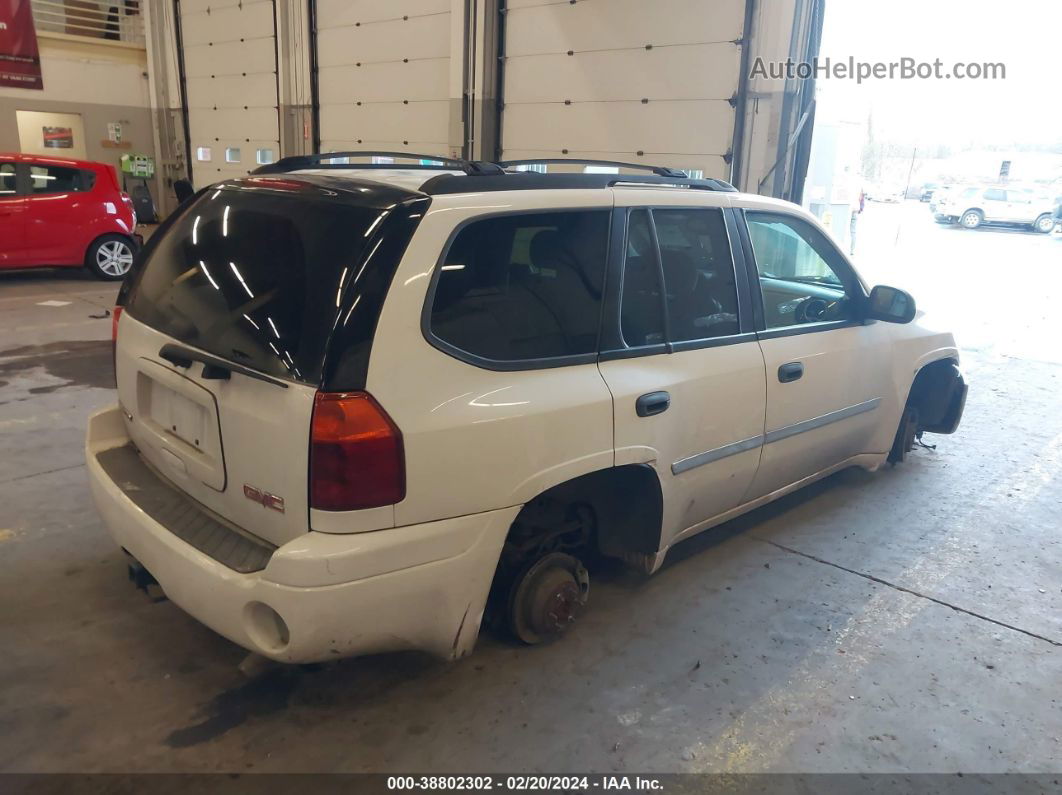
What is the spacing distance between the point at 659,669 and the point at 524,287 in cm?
139

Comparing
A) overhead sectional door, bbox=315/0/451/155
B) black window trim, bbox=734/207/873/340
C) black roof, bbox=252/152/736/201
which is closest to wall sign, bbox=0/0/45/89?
overhead sectional door, bbox=315/0/451/155

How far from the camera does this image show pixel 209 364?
2168 millimetres

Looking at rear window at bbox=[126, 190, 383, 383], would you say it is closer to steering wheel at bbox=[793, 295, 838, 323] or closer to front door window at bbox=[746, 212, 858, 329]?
front door window at bbox=[746, 212, 858, 329]

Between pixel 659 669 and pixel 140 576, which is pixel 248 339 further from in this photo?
pixel 659 669

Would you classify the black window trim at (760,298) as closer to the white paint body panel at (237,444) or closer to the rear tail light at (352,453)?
the rear tail light at (352,453)

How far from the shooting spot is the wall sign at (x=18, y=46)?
13586 mm

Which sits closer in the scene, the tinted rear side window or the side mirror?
the tinted rear side window

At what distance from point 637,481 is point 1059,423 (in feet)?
14.6

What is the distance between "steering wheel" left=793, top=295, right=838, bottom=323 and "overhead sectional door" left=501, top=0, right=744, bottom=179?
4308 mm

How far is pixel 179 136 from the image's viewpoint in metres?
15.2

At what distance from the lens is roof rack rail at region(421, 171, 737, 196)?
2221mm

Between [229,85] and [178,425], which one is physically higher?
[229,85]

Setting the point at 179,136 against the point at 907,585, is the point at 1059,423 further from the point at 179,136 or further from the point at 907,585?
the point at 179,136

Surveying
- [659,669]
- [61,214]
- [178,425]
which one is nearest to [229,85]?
[61,214]
